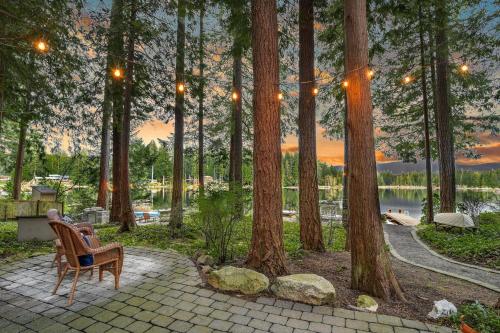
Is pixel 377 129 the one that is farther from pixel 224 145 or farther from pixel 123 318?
pixel 123 318

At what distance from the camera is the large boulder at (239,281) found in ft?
11.1

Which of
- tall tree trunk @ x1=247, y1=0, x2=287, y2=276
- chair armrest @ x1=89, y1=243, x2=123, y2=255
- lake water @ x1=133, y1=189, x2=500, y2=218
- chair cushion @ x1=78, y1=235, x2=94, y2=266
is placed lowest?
lake water @ x1=133, y1=189, x2=500, y2=218

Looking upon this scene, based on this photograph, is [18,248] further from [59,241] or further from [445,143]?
[445,143]

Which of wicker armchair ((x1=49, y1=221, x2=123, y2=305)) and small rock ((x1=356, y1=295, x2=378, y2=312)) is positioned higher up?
wicker armchair ((x1=49, y1=221, x2=123, y2=305))

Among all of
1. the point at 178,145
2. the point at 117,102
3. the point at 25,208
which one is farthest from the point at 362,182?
the point at 25,208

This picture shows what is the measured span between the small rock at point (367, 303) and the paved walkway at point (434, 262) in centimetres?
238

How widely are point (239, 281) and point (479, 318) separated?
264 centimetres

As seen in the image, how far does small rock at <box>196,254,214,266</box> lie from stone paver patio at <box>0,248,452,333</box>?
0.61 metres

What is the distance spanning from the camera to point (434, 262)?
19.0ft

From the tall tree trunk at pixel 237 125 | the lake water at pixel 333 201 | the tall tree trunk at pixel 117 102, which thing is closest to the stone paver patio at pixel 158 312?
the lake water at pixel 333 201

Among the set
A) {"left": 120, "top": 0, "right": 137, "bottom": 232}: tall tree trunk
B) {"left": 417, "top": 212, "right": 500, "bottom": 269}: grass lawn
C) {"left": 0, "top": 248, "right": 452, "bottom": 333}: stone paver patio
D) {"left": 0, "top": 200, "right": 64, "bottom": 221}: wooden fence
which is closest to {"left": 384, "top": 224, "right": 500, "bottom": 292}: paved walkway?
{"left": 417, "top": 212, "right": 500, "bottom": 269}: grass lawn

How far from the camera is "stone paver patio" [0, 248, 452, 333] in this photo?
2.52 metres

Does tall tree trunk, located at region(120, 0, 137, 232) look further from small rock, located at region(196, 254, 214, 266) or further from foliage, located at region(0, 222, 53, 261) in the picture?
small rock, located at region(196, 254, 214, 266)

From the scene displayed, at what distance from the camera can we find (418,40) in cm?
1082
